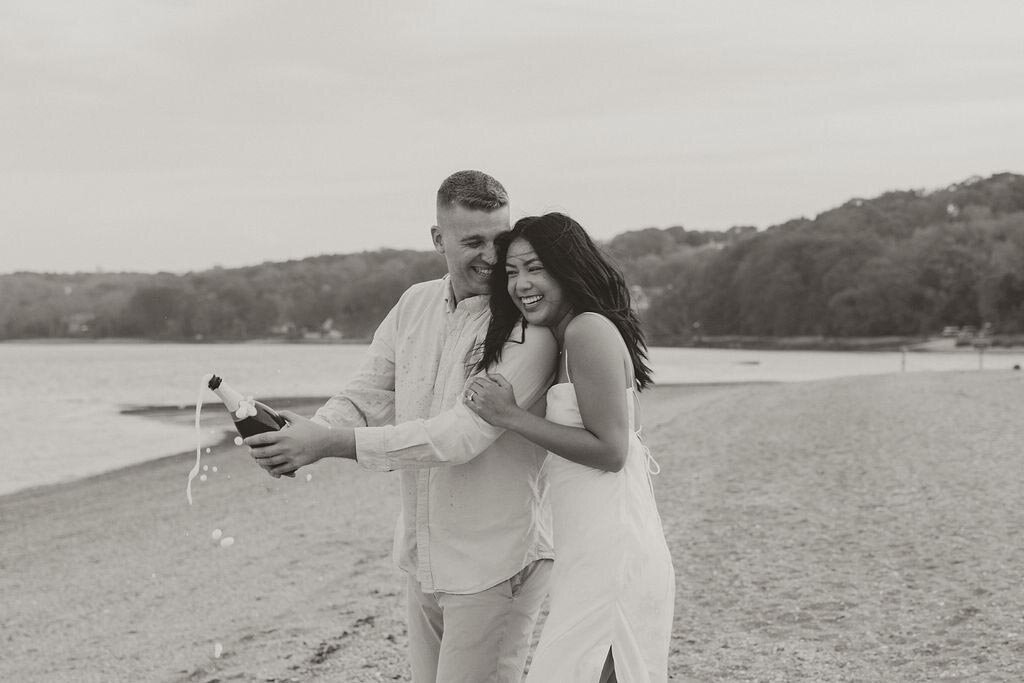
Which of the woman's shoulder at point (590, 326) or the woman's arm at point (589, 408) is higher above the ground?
the woman's shoulder at point (590, 326)

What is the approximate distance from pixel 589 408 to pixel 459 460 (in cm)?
41

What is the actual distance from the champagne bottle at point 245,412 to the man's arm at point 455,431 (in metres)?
0.25

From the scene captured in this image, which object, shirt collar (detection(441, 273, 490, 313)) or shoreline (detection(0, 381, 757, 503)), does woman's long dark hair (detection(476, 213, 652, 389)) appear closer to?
shirt collar (detection(441, 273, 490, 313))

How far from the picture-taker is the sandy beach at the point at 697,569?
663 cm

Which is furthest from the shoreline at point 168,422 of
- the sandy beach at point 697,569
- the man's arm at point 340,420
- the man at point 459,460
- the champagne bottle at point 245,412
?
the champagne bottle at point 245,412

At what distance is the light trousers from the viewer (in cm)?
312

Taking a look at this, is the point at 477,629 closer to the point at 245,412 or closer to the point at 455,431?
the point at 455,431

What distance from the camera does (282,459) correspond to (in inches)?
118

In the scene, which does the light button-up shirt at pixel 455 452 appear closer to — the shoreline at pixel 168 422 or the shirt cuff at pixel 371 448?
the shirt cuff at pixel 371 448

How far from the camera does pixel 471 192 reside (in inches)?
127

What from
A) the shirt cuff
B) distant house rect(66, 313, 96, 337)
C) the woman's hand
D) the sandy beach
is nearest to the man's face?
the woman's hand

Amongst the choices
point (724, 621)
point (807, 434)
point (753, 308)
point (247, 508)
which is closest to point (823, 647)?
point (724, 621)

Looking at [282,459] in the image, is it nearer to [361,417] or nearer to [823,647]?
[361,417]

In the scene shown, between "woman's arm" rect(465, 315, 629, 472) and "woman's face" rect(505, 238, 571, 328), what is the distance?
4.4 inches
